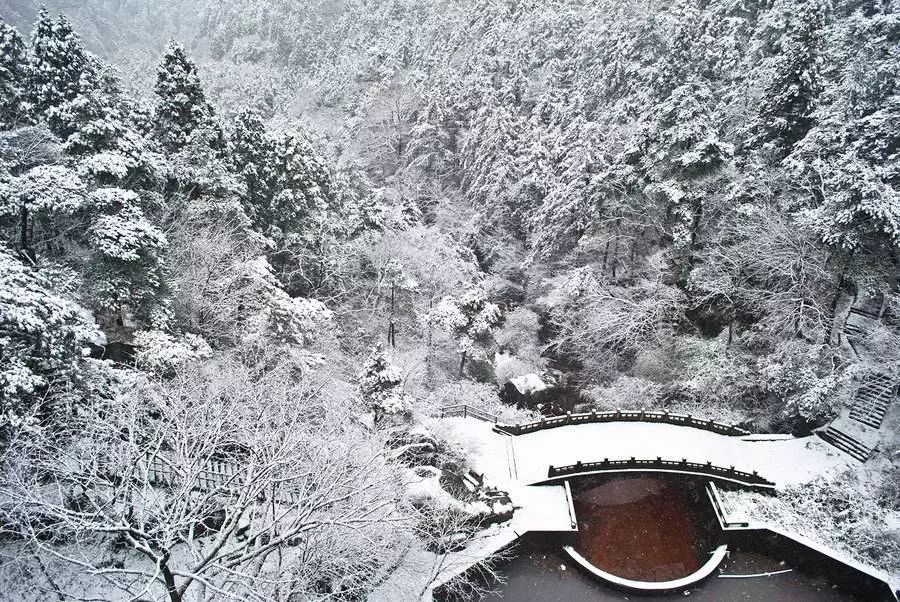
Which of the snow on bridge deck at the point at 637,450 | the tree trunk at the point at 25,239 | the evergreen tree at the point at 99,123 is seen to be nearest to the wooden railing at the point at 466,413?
the snow on bridge deck at the point at 637,450

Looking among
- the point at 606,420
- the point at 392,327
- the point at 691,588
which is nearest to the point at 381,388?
the point at 606,420

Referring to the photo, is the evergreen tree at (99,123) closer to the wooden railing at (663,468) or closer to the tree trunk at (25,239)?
the tree trunk at (25,239)

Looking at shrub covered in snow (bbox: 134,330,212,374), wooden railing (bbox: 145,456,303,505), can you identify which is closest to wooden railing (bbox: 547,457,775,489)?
wooden railing (bbox: 145,456,303,505)

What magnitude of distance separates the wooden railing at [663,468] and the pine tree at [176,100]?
20.1 m

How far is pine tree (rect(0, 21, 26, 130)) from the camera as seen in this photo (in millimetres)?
18797

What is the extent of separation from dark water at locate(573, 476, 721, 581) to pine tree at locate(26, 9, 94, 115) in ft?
84.7

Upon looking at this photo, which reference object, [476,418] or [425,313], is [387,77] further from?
[476,418]

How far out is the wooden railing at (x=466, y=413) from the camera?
20047mm

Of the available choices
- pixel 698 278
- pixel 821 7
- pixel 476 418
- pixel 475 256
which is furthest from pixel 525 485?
pixel 821 7

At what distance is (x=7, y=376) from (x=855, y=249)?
22.8 meters

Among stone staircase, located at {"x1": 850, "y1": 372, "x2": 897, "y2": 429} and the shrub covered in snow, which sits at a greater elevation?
the shrub covered in snow

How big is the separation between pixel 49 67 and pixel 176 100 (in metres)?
5.11

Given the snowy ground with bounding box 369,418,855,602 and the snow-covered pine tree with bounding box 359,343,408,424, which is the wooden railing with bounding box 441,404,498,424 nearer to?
the snowy ground with bounding box 369,418,855,602

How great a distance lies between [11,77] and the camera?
19.4 m
